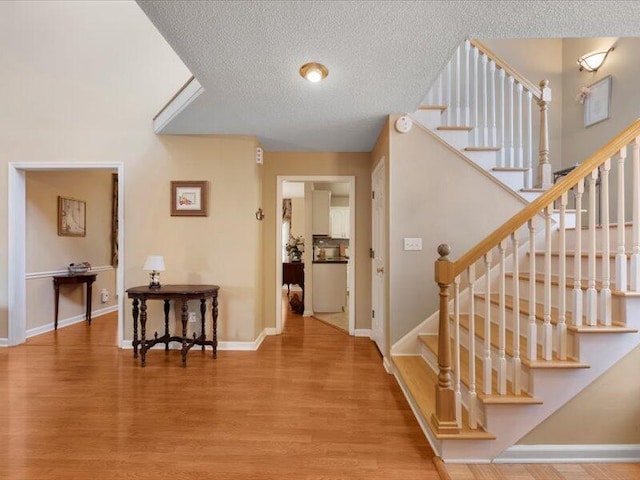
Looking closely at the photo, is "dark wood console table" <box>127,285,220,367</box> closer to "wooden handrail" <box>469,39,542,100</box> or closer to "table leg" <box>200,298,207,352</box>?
"table leg" <box>200,298,207,352</box>

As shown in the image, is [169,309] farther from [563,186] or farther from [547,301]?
[563,186]

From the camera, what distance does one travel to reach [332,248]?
6.95 metres

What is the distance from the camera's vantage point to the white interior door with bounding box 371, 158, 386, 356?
11.8 ft

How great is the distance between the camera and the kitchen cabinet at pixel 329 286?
5703mm

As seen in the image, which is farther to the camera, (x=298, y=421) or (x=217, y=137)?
(x=217, y=137)

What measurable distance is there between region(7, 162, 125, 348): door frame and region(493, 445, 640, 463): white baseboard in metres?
3.80

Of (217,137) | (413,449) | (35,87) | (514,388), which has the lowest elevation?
(413,449)

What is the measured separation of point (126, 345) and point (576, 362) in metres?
4.08

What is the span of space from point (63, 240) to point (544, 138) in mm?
6077

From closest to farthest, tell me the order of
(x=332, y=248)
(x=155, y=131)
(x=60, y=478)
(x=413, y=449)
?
(x=60, y=478), (x=413, y=449), (x=155, y=131), (x=332, y=248)

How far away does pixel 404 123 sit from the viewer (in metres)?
3.20

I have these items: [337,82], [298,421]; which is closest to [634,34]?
[337,82]

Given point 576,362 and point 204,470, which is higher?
point 576,362

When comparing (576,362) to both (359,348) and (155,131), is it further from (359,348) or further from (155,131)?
(155,131)
